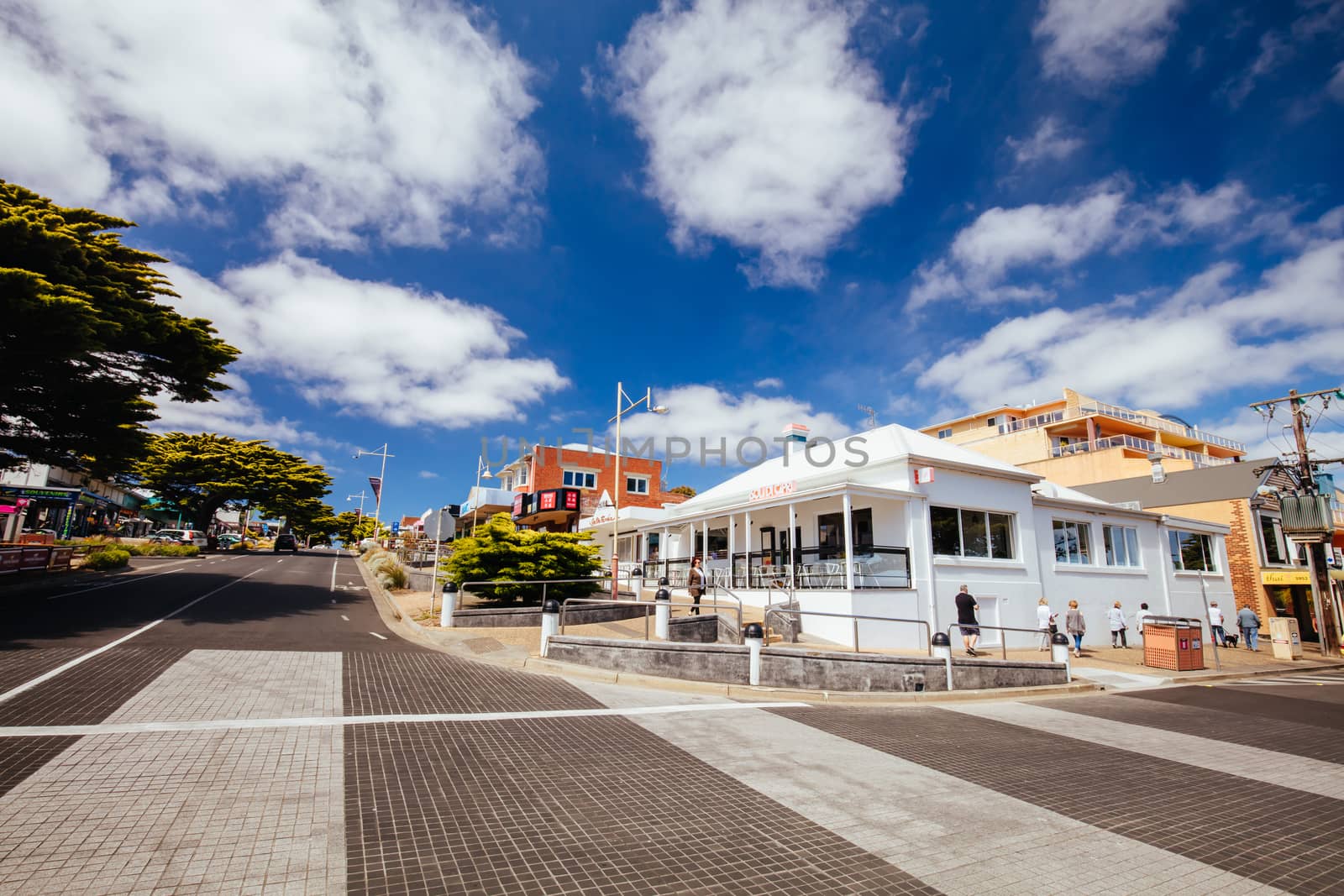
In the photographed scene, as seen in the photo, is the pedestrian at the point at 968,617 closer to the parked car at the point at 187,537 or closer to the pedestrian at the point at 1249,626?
the pedestrian at the point at 1249,626

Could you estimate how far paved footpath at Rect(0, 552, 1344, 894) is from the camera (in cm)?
399

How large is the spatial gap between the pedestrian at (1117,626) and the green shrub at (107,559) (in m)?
37.5

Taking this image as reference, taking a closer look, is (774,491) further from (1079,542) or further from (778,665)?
(1079,542)

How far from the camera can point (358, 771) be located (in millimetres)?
5523

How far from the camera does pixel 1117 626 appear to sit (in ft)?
67.5

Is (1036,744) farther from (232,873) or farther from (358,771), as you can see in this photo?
(232,873)

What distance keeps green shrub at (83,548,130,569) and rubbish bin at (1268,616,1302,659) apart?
4305 centimetres

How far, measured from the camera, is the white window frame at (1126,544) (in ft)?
75.9

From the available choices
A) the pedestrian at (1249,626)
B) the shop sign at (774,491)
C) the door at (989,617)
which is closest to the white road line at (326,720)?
the shop sign at (774,491)

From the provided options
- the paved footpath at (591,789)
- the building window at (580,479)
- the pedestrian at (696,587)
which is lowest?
the paved footpath at (591,789)

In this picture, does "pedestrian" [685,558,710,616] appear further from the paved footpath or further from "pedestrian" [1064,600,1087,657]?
"pedestrian" [1064,600,1087,657]

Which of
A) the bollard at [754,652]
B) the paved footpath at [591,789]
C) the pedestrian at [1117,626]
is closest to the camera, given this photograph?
the paved footpath at [591,789]

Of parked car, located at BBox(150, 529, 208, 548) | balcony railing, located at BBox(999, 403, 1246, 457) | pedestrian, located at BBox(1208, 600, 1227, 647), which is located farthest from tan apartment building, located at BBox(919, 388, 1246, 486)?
parked car, located at BBox(150, 529, 208, 548)

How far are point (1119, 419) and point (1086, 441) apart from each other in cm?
587
